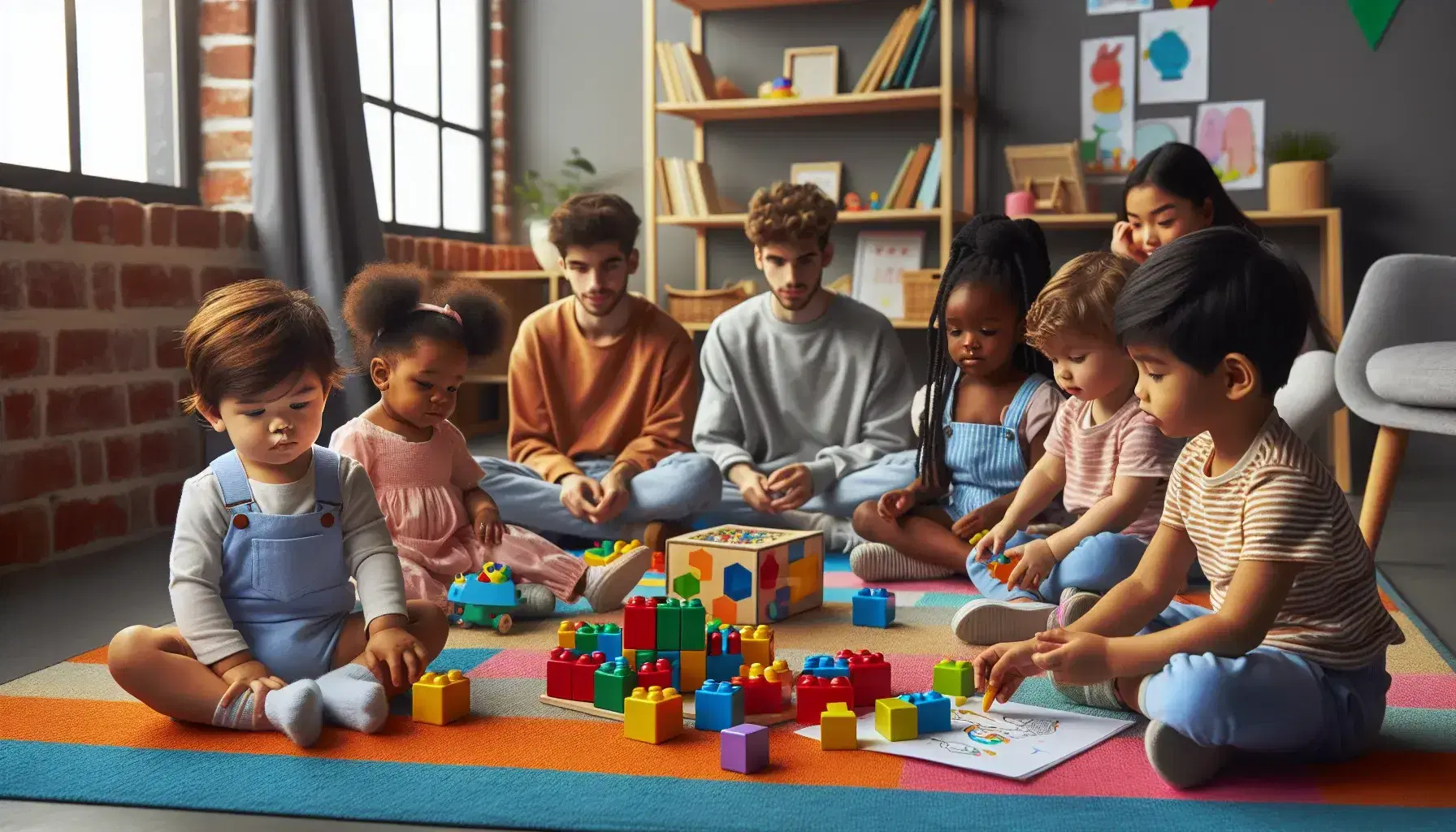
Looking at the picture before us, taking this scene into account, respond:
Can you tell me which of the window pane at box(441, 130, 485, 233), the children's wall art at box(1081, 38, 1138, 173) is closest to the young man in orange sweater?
the children's wall art at box(1081, 38, 1138, 173)

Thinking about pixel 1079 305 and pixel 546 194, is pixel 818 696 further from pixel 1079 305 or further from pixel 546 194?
pixel 546 194

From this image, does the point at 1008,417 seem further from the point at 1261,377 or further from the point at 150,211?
the point at 150,211

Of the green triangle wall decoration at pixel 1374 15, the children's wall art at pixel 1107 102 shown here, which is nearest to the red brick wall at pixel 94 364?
the children's wall art at pixel 1107 102

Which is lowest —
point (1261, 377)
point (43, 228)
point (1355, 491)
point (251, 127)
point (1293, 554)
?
point (1355, 491)

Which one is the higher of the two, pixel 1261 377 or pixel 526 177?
pixel 526 177

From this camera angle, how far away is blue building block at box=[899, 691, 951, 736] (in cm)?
139

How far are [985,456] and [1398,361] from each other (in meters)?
A: 0.80

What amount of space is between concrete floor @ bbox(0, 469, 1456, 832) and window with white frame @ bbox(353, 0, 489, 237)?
2068mm

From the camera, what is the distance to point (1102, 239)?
421cm

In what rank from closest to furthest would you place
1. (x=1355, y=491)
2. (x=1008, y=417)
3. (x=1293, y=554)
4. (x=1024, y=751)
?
1. (x=1293, y=554)
2. (x=1024, y=751)
3. (x=1008, y=417)
4. (x=1355, y=491)

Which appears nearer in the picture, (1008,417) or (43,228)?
(1008,417)

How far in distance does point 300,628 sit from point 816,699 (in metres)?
0.60

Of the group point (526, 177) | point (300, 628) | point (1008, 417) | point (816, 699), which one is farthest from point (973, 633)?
point (526, 177)

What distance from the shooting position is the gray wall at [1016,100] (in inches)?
155
